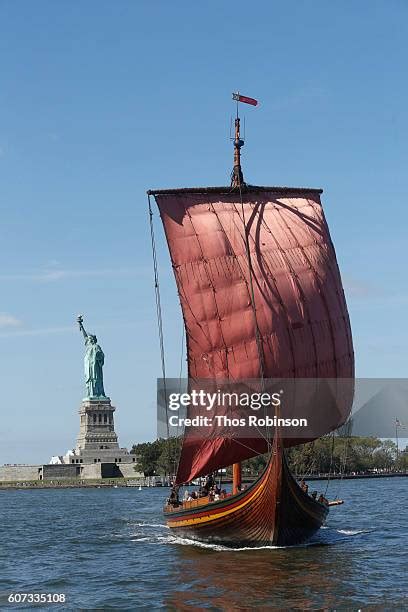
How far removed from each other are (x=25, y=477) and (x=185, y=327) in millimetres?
131126

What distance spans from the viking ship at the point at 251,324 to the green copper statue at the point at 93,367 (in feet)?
378

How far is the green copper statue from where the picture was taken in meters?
170

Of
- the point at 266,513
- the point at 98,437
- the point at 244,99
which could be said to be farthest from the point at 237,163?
the point at 98,437

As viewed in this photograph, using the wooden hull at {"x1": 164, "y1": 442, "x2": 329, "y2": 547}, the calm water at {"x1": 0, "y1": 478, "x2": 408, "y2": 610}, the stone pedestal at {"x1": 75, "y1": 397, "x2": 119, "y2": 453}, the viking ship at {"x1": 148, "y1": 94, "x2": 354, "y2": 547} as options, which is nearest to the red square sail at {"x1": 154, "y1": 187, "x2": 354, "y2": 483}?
the viking ship at {"x1": 148, "y1": 94, "x2": 354, "y2": 547}

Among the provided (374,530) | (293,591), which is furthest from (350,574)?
(374,530)

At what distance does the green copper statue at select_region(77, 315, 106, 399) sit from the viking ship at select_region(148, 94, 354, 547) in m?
115

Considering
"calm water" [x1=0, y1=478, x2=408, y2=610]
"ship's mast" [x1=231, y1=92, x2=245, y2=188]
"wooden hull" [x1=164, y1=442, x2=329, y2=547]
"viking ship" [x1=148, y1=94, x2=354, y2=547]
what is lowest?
"calm water" [x1=0, y1=478, x2=408, y2=610]

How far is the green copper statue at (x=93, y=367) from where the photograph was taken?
6693 inches

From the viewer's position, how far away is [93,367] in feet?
557

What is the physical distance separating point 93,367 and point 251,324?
120957 mm

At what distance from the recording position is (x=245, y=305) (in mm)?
51531

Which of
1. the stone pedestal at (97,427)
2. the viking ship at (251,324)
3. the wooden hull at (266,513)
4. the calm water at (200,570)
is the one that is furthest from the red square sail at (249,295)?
the stone pedestal at (97,427)

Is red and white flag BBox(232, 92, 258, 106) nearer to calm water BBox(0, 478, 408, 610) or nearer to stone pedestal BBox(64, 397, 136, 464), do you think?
calm water BBox(0, 478, 408, 610)

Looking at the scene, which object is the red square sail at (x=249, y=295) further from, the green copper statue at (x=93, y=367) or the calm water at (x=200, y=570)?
the green copper statue at (x=93, y=367)
